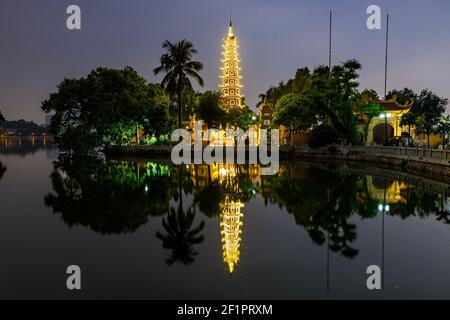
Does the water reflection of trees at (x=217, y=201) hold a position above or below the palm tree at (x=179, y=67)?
below

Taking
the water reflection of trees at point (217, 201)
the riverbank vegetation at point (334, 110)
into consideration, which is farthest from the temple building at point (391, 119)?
the water reflection of trees at point (217, 201)

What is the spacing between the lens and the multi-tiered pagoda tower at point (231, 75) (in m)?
63.8

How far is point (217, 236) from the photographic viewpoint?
11211 millimetres

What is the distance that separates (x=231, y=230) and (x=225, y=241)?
120 cm

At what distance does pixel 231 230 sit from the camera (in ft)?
Result: 39.3

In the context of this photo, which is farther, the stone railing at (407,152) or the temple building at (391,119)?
the temple building at (391,119)

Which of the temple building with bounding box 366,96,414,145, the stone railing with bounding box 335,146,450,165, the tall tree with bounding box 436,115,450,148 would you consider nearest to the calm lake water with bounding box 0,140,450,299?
the stone railing with bounding box 335,146,450,165

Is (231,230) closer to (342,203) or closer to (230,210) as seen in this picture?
(230,210)

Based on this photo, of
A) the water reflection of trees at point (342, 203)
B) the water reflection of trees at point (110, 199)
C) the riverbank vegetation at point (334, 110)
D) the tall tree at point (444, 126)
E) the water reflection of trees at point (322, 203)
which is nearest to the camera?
the water reflection of trees at point (322, 203)

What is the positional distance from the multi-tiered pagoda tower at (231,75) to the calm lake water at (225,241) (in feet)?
146

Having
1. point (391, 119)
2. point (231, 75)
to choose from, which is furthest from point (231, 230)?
point (231, 75)

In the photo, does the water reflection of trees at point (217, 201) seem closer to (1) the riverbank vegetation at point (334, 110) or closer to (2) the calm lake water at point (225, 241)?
(2) the calm lake water at point (225, 241)
